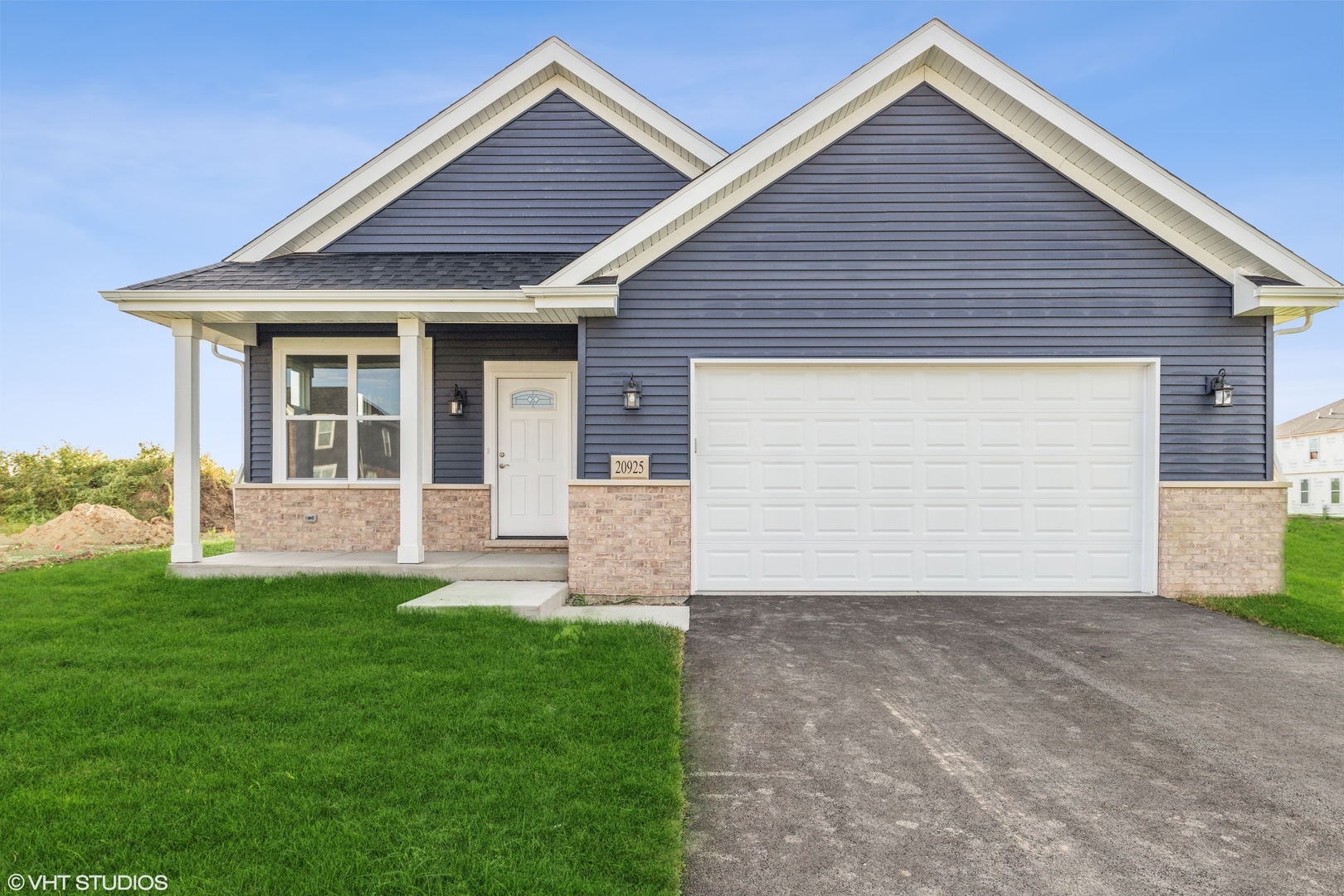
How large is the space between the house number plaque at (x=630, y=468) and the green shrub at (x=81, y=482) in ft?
Answer: 41.7

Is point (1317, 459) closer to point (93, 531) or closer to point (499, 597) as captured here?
point (499, 597)

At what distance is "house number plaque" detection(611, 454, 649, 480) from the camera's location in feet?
23.4

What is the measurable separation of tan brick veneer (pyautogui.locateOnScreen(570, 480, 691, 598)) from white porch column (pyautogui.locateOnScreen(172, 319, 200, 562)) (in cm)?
418

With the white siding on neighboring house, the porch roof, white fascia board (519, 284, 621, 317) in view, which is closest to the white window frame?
the porch roof

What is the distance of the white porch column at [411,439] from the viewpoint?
7293 mm

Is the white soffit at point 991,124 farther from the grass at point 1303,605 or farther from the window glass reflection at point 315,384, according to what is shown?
the window glass reflection at point 315,384

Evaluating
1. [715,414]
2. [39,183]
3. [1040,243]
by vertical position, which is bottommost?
[715,414]

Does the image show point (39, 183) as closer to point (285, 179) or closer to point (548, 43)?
point (285, 179)

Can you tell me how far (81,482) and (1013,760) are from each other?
18.3 m

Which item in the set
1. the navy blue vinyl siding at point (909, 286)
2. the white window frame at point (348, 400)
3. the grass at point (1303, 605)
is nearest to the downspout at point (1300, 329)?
the navy blue vinyl siding at point (909, 286)

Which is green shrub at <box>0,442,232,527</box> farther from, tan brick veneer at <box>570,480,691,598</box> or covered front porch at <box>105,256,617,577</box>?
tan brick veneer at <box>570,480,691,598</box>

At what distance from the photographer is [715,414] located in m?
7.23

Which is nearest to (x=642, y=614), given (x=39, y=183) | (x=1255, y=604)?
(x=1255, y=604)

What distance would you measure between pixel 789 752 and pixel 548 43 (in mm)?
8781
